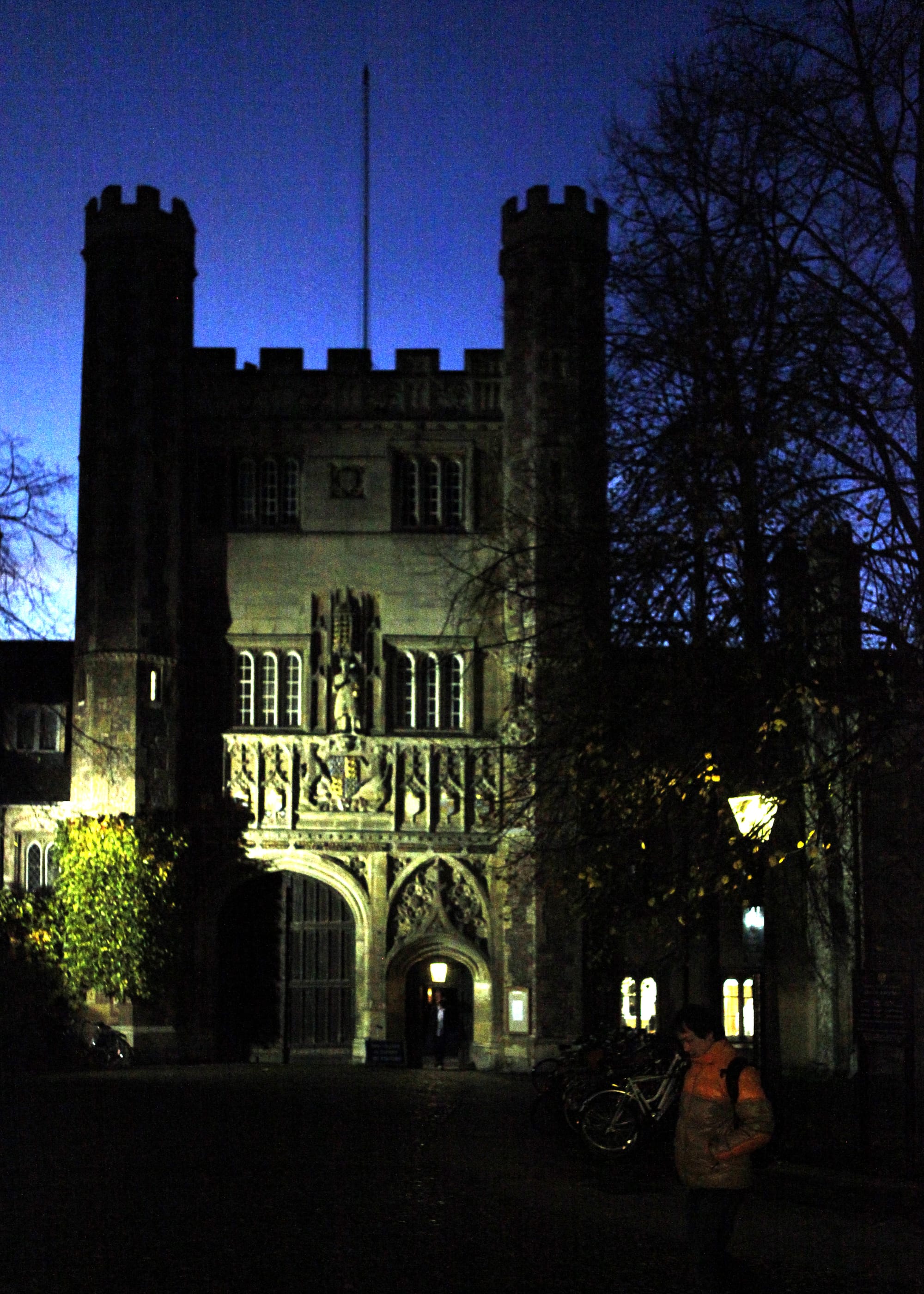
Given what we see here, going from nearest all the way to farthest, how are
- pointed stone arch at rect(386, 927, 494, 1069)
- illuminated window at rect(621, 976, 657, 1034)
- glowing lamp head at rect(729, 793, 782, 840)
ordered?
glowing lamp head at rect(729, 793, 782, 840)
pointed stone arch at rect(386, 927, 494, 1069)
illuminated window at rect(621, 976, 657, 1034)

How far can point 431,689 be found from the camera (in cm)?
3709

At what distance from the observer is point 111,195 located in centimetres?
3731

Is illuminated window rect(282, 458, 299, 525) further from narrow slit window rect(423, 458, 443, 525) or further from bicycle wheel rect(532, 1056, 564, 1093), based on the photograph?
bicycle wheel rect(532, 1056, 564, 1093)

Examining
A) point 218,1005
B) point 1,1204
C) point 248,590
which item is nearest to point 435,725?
point 248,590

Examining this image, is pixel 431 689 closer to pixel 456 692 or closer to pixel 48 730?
pixel 456 692

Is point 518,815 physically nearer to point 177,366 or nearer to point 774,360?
point 774,360

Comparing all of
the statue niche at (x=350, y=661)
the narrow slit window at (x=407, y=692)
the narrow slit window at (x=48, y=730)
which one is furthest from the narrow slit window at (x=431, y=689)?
the narrow slit window at (x=48, y=730)

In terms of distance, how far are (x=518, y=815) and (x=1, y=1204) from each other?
6.87 metres

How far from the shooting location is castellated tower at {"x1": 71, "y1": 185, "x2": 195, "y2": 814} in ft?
116

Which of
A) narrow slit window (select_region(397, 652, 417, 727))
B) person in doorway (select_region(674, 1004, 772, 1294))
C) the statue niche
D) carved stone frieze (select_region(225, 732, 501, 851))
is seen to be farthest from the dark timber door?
person in doorway (select_region(674, 1004, 772, 1294))

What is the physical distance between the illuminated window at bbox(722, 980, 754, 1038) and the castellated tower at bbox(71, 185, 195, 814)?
11.8m

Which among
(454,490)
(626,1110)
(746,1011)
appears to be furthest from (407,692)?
(626,1110)

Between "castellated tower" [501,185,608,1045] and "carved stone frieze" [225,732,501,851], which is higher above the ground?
"castellated tower" [501,185,608,1045]

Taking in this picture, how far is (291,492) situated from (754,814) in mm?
22926
